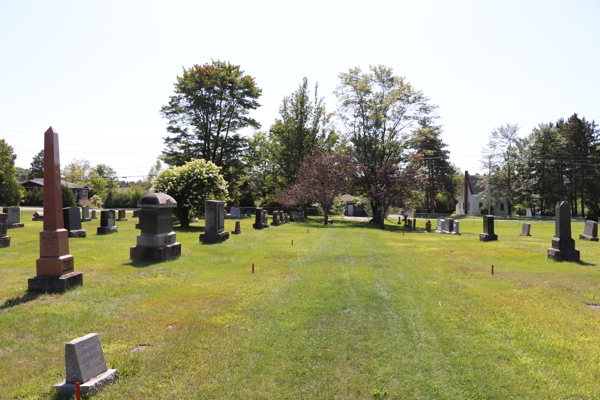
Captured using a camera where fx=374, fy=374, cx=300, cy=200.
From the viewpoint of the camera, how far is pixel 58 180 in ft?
28.8

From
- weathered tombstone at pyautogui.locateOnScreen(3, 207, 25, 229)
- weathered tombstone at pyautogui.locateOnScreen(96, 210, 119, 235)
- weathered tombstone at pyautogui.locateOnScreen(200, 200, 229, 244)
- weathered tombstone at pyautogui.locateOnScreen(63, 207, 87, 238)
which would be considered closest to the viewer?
weathered tombstone at pyautogui.locateOnScreen(200, 200, 229, 244)

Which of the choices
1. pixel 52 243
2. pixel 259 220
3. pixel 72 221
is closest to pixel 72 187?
pixel 259 220

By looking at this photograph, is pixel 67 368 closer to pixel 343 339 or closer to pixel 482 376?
pixel 343 339

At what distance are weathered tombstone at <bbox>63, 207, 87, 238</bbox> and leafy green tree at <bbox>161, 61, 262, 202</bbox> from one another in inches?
918

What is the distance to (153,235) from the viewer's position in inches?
484

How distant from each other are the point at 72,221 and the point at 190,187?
8.54 metres

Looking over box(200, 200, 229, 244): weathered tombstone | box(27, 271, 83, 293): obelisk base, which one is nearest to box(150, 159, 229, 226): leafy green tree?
box(200, 200, 229, 244): weathered tombstone

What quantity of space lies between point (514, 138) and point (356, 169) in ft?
134

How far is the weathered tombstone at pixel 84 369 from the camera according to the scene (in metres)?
3.95

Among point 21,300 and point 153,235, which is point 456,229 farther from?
point 21,300

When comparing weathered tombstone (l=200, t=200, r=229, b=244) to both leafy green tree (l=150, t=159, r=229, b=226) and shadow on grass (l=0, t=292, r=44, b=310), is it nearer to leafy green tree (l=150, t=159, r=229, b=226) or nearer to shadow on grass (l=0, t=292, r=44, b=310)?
leafy green tree (l=150, t=159, r=229, b=226)

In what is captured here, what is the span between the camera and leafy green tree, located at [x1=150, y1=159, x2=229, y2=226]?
2544cm

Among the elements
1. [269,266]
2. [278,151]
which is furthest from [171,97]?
[269,266]

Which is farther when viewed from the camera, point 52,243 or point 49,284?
point 52,243
